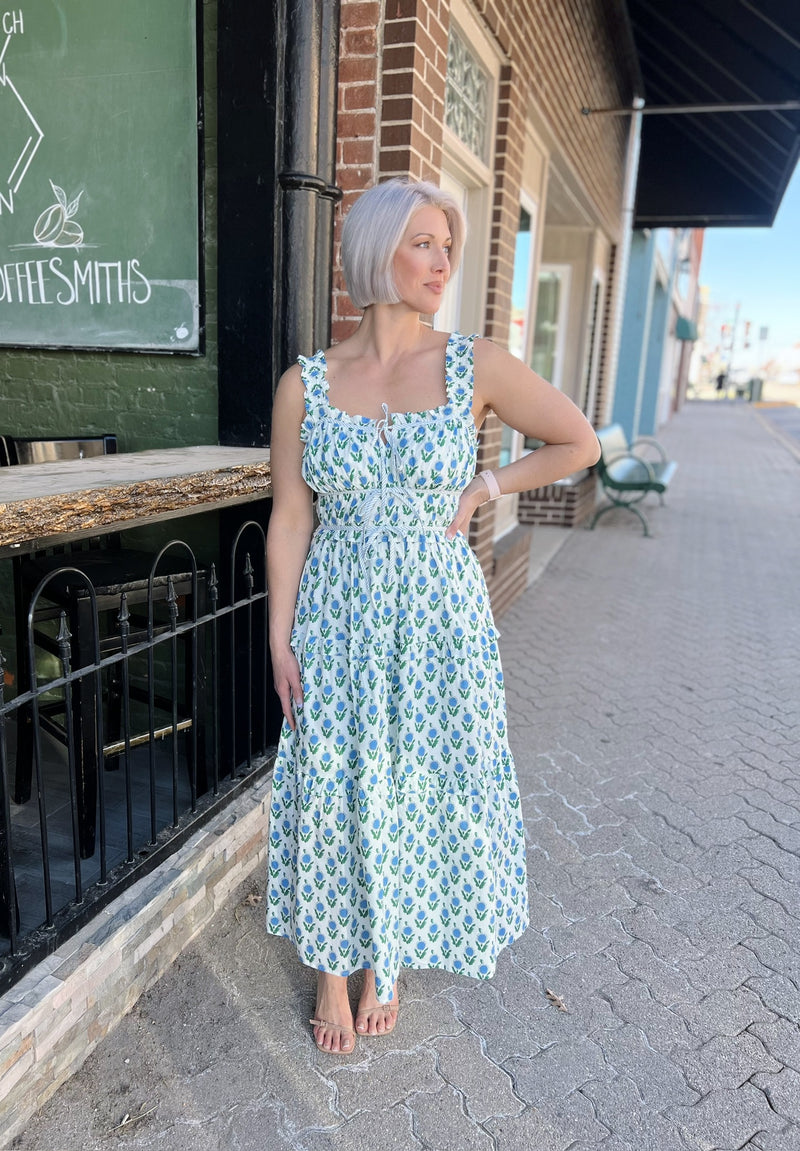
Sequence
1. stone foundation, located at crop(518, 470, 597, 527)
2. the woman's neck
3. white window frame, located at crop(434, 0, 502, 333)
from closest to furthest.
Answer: the woman's neck, white window frame, located at crop(434, 0, 502, 333), stone foundation, located at crop(518, 470, 597, 527)

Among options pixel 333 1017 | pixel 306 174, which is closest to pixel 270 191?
pixel 306 174

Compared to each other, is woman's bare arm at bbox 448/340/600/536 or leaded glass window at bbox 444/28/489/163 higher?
leaded glass window at bbox 444/28/489/163

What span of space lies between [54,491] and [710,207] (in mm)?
11016

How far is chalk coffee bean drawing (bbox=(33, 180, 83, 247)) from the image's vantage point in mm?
3152

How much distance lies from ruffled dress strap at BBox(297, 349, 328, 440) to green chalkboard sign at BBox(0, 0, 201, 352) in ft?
4.26

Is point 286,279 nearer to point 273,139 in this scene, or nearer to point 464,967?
point 273,139

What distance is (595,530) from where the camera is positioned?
9312mm

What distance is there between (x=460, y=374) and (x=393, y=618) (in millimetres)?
576

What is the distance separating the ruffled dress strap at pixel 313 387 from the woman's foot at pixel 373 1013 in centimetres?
139

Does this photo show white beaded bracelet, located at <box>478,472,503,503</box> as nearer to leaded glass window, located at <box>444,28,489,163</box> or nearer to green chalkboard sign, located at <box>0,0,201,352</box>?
green chalkboard sign, located at <box>0,0,201,352</box>

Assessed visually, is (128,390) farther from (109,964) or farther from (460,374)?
(109,964)

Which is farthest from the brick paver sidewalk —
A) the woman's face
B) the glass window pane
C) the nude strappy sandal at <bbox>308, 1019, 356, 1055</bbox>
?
the glass window pane

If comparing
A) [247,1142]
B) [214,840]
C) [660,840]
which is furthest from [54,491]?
[660,840]

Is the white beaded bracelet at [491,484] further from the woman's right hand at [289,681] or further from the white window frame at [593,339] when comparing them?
the white window frame at [593,339]
